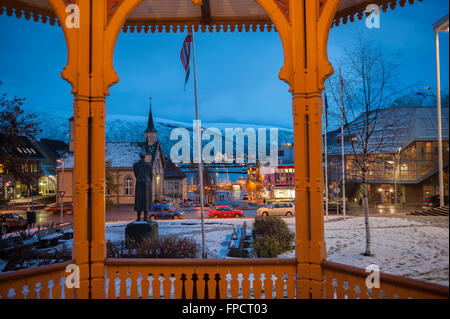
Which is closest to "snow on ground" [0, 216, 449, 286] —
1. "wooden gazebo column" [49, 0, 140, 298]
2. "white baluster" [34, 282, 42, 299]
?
"wooden gazebo column" [49, 0, 140, 298]

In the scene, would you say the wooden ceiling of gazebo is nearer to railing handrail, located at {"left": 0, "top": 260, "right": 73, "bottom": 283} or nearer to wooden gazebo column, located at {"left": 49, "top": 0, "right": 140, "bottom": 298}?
wooden gazebo column, located at {"left": 49, "top": 0, "right": 140, "bottom": 298}

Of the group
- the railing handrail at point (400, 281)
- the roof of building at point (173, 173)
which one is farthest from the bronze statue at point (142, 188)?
the roof of building at point (173, 173)

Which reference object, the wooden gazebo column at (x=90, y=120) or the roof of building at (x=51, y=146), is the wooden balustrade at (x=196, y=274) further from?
the roof of building at (x=51, y=146)

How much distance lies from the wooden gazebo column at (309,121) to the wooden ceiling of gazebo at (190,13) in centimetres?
126

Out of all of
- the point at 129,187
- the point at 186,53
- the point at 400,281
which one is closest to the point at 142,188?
the point at 186,53

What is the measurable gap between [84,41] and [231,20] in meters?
2.41

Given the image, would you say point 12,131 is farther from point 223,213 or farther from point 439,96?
point 223,213

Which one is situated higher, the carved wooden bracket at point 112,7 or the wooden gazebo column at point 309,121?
the carved wooden bracket at point 112,7

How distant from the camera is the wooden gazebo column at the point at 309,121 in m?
3.44

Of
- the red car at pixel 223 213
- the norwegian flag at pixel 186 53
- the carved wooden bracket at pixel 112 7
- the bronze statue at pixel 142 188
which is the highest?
the norwegian flag at pixel 186 53

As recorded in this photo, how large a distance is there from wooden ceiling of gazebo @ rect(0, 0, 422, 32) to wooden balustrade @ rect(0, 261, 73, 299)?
375cm

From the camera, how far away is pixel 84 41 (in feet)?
11.8

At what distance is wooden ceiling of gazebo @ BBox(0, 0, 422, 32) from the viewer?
14.3 ft

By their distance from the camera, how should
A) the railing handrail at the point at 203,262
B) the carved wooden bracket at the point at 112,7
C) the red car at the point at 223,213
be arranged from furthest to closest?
the red car at the point at 223,213 → the carved wooden bracket at the point at 112,7 → the railing handrail at the point at 203,262
